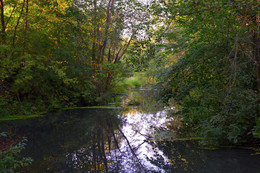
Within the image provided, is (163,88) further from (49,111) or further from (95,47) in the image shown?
(95,47)

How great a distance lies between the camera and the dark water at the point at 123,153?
4.45 metres

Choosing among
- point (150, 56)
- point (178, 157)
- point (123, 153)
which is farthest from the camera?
point (150, 56)

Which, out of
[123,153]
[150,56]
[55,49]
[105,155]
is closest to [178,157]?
[123,153]

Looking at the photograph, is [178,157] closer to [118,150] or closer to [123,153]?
[123,153]

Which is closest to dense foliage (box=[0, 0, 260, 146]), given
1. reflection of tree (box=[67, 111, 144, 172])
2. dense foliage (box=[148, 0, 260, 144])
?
dense foliage (box=[148, 0, 260, 144])

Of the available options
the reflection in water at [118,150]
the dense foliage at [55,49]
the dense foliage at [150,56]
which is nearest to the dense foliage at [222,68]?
the dense foliage at [150,56]

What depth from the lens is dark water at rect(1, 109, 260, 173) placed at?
445 cm

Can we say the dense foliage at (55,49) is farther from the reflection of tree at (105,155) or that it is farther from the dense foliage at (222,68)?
the dense foliage at (222,68)

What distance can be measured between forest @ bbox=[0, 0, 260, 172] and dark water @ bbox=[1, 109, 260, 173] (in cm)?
63

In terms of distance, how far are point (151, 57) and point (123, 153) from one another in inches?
97.8

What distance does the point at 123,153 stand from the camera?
545 cm

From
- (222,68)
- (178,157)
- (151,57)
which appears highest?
Answer: (151,57)

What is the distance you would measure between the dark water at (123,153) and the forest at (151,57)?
0.63 m

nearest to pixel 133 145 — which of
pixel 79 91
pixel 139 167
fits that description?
pixel 139 167
